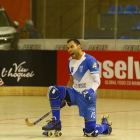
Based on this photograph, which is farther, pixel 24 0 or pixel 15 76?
pixel 24 0

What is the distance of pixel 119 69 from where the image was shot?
12.7 m

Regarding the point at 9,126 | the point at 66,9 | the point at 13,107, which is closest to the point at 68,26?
the point at 66,9

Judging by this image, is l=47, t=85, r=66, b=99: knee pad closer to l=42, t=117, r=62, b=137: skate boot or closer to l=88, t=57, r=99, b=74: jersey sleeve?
l=42, t=117, r=62, b=137: skate boot

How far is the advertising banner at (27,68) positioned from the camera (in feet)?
43.2

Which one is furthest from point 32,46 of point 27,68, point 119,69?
point 119,69

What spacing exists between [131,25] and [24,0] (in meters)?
3.90

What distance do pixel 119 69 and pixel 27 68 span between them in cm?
298

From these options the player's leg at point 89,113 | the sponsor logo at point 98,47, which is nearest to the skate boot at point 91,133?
the player's leg at point 89,113

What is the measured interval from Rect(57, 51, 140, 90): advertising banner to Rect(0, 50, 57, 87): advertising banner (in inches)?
59.1

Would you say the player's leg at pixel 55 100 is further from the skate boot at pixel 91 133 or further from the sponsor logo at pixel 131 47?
the sponsor logo at pixel 131 47

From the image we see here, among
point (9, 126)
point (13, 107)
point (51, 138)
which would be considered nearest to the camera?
point (51, 138)

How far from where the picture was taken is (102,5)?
13484 millimetres

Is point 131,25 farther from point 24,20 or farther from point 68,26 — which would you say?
point 24,20

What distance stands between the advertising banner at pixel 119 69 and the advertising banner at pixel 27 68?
1.50 meters
